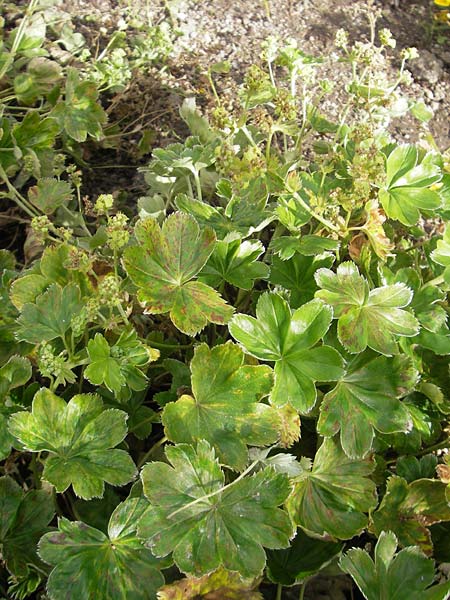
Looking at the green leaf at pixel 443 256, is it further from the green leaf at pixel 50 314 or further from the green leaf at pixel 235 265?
the green leaf at pixel 50 314

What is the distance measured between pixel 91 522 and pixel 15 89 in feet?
5.22

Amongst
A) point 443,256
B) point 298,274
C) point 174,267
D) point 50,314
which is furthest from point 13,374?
point 443,256

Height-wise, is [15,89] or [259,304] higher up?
[259,304]

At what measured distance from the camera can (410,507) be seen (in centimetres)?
140

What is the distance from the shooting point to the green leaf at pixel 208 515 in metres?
1.18

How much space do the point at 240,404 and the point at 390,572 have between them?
43 cm

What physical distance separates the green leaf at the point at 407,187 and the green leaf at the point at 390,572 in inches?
29.2

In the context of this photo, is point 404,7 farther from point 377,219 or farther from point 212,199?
point 377,219

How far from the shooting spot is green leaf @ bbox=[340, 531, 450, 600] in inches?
47.9

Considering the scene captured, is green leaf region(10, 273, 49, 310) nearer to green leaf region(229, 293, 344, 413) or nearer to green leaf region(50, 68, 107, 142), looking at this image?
green leaf region(229, 293, 344, 413)

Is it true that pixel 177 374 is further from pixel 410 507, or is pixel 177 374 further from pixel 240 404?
pixel 410 507

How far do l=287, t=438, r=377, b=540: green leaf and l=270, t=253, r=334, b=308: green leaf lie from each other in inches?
14.5

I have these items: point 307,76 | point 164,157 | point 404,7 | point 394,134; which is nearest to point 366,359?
point 164,157

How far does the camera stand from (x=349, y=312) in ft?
4.58
